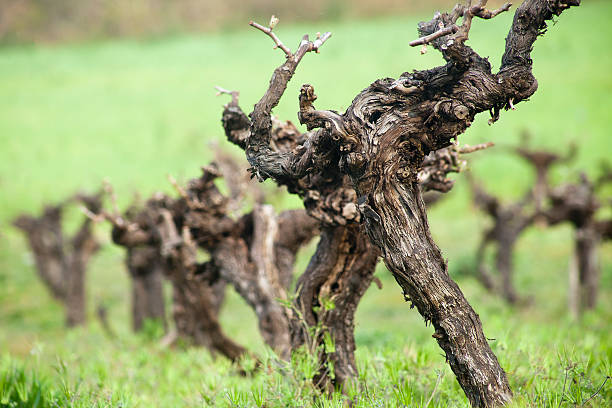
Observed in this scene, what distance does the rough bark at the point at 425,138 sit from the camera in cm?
331

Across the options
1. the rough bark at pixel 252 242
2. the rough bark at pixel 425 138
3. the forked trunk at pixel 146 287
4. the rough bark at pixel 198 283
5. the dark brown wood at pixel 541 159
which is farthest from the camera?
the dark brown wood at pixel 541 159

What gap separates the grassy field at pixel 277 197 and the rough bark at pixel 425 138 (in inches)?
11.3

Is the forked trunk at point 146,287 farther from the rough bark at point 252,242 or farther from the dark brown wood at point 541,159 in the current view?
the dark brown wood at point 541,159

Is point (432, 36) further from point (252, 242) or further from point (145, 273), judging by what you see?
point (145, 273)

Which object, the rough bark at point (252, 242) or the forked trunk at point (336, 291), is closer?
the forked trunk at point (336, 291)

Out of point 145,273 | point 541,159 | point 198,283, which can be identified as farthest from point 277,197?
point 541,159

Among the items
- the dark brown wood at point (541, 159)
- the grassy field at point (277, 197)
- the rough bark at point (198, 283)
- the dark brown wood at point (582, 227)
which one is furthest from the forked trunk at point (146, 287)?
the dark brown wood at point (541, 159)

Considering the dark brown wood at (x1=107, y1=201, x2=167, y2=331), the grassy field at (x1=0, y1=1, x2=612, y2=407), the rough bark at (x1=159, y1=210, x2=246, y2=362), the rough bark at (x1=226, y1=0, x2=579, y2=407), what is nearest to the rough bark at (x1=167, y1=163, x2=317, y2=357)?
the rough bark at (x1=159, y1=210, x2=246, y2=362)

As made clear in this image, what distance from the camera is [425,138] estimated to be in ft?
11.7

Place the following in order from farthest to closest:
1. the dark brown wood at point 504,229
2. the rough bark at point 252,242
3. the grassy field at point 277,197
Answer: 1. the dark brown wood at point 504,229
2. the rough bark at point 252,242
3. the grassy field at point 277,197

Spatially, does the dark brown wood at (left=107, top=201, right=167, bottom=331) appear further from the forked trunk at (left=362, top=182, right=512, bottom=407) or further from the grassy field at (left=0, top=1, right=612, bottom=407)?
the forked trunk at (left=362, top=182, right=512, bottom=407)

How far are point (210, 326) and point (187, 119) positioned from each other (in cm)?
2392

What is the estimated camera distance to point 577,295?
1259 centimetres

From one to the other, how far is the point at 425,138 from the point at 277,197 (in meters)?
10.7
